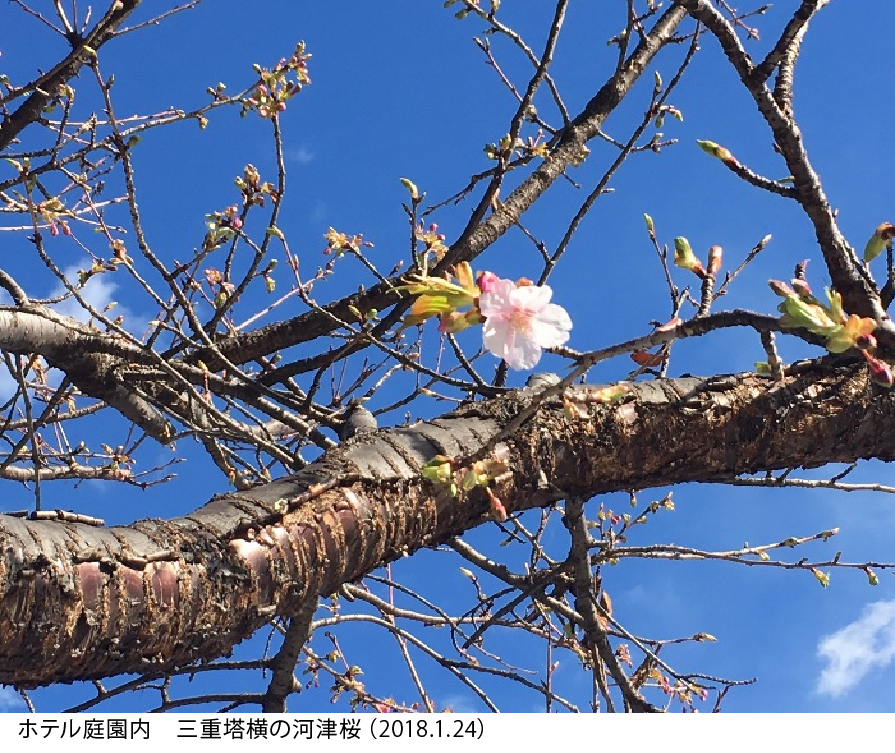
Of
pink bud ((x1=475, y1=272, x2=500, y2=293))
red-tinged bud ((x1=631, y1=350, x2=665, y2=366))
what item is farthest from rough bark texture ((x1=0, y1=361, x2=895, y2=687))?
pink bud ((x1=475, y1=272, x2=500, y2=293))

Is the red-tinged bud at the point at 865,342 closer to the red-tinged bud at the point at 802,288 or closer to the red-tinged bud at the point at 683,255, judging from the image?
the red-tinged bud at the point at 802,288

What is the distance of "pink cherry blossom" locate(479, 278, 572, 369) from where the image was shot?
42.8 inches

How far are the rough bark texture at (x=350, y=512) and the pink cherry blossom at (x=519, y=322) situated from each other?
0.13 meters

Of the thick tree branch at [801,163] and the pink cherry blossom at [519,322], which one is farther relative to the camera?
the thick tree branch at [801,163]

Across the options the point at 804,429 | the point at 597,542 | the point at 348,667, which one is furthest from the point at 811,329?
the point at 348,667

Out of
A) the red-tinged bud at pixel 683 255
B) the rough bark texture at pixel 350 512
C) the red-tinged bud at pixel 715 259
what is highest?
the red-tinged bud at pixel 715 259

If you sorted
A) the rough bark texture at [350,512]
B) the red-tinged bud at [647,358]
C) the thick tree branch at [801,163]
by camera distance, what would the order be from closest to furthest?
the rough bark texture at [350,512]
the red-tinged bud at [647,358]
the thick tree branch at [801,163]

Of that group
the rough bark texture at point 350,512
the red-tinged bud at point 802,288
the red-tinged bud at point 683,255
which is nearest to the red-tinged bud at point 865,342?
the red-tinged bud at point 802,288

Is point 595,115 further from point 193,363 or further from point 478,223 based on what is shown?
point 193,363

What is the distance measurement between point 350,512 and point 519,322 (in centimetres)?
48

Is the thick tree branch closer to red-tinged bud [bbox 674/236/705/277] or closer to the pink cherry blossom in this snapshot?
red-tinged bud [bbox 674/236/705/277]

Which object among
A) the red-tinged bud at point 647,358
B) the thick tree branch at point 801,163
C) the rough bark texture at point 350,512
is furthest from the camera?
the thick tree branch at point 801,163

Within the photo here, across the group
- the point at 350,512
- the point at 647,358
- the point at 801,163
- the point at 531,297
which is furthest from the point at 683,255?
the point at 350,512

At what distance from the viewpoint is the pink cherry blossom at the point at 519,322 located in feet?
3.57
